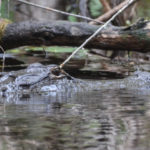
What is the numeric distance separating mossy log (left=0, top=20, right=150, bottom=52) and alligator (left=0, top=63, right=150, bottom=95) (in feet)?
1.97

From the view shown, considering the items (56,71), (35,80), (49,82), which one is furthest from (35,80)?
(56,71)

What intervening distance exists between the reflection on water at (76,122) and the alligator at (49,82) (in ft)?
1.25

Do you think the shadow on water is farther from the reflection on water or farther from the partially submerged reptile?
the partially submerged reptile

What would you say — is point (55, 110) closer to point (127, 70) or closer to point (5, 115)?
point (5, 115)

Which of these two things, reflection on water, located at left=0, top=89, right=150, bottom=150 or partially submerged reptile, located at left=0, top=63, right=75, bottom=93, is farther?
partially submerged reptile, located at left=0, top=63, right=75, bottom=93

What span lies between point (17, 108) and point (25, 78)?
1.21m

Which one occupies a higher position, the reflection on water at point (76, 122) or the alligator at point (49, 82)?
the alligator at point (49, 82)

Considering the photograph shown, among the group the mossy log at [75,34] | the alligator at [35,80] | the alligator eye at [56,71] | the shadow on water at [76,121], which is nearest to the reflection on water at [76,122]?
the shadow on water at [76,121]

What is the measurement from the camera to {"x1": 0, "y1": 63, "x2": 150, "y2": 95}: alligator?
4.59 metres

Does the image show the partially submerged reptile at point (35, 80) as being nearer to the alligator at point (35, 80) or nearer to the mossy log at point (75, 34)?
the alligator at point (35, 80)

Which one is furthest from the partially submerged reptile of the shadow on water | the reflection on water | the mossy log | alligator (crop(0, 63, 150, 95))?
the mossy log

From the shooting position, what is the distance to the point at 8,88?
4.57 metres

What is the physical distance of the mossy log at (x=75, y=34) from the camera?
5.29m

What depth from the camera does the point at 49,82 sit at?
4.70m
